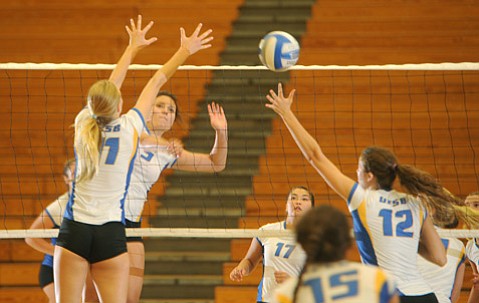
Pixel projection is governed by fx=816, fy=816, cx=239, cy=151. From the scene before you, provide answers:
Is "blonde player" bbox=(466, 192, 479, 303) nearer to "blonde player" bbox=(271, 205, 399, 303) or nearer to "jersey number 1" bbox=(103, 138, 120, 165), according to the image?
"jersey number 1" bbox=(103, 138, 120, 165)

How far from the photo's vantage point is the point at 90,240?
13.7 ft

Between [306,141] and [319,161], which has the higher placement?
[306,141]

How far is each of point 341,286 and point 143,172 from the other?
2.96m

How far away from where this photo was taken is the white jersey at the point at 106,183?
4.21 metres

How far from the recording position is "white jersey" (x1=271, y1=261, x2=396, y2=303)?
2.79 meters

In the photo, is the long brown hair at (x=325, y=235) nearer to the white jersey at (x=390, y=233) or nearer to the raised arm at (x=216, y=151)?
the white jersey at (x=390, y=233)

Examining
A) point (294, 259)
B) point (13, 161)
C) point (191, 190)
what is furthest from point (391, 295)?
point (13, 161)

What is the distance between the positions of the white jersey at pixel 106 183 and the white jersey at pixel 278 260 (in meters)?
1.46

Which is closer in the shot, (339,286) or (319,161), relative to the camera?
(339,286)

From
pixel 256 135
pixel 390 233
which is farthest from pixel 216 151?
pixel 256 135

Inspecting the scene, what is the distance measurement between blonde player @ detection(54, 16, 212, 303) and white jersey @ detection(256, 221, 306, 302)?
1.35 m

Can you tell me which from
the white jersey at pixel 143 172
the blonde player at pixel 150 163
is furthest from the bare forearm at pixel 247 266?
the white jersey at pixel 143 172

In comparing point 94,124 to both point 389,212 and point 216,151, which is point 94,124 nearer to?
point 216,151

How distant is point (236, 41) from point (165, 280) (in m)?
3.40
